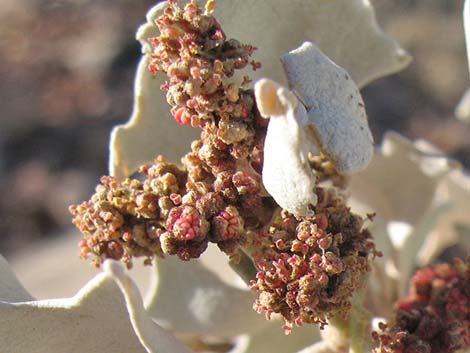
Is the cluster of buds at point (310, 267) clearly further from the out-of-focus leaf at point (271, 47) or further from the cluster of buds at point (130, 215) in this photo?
the out-of-focus leaf at point (271, 47)

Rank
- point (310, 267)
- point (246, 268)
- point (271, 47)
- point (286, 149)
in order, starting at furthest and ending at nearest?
1. point (271, 47)
2. point (246, 268)
3. point (310, 267)
4. point (286, 149)

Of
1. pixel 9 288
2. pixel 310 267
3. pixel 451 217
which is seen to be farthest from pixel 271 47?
pixel 451 217

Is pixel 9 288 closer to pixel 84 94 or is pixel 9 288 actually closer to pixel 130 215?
pixel 130 215

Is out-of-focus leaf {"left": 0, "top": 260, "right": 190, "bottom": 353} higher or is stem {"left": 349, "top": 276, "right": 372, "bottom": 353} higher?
out-of-focus leaf {"left": 0, "top": 260, "right": 190, "bottom": 353}

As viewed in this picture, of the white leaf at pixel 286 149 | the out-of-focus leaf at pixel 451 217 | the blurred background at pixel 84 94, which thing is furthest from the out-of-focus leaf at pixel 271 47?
the blurred background at pixel 84 94

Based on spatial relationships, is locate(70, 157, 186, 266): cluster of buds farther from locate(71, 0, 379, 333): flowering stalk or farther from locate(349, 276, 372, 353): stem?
locate(349, 276, 372, 353): stem

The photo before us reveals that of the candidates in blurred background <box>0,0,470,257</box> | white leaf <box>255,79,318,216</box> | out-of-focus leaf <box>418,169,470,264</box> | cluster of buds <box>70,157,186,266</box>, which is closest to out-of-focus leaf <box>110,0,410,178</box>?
cluster of buds <box>70,157,186,266</box>

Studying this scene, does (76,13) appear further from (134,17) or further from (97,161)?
(97,161)
